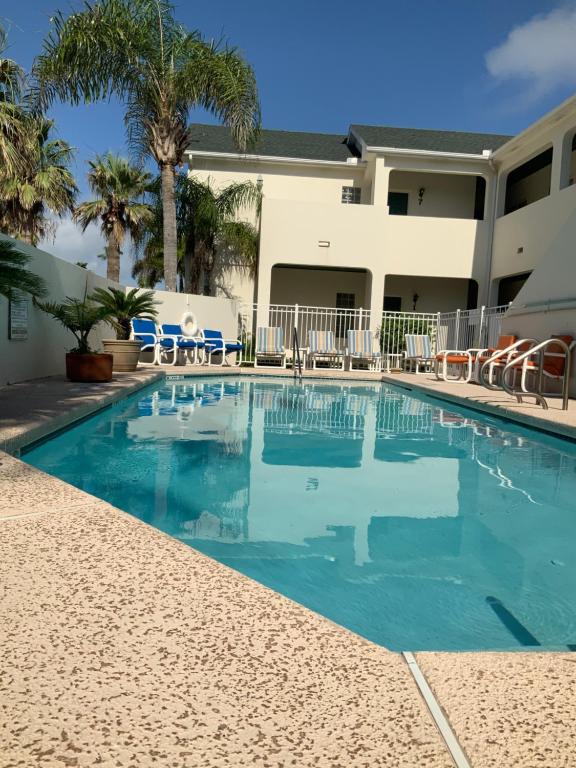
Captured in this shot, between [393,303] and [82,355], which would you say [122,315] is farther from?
[393,303]

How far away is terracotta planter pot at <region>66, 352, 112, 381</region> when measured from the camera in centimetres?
898

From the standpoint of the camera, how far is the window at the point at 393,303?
808 inches

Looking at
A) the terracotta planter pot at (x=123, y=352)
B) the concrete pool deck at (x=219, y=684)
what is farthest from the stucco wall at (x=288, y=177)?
the concrete pool deck at (x=219, y=684)

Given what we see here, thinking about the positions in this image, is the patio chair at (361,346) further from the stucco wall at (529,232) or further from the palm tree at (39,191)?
the palm tree at (39,191)

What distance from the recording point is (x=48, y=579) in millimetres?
1953

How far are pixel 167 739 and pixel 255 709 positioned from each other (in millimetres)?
202

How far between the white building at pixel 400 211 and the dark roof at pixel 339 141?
0.07 meters

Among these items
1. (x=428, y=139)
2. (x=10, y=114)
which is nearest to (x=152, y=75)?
(x=10, y=114)

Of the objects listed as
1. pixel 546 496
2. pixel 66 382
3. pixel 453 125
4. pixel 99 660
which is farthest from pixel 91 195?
pixel 99 660

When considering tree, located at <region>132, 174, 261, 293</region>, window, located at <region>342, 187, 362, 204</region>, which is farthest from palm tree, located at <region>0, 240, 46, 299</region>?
window, located at <region>342, 187, 362, 204</region>

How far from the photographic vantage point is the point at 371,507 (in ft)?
13.5

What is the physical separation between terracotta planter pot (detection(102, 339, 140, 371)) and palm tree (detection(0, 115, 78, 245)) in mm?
9572

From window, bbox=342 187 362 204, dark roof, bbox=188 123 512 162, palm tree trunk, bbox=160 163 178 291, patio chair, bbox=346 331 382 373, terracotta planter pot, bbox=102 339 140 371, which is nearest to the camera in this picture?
terracotta planter pot, bbox=102 339 140 371

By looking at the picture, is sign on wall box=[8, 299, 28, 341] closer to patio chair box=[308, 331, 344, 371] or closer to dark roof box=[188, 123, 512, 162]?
patio chair box=[308, 331, 344, 371]
